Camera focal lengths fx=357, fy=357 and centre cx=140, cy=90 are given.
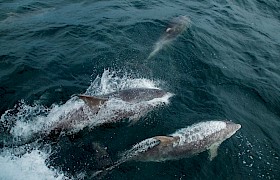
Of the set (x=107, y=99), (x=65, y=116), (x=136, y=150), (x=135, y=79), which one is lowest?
(x=136, y=150)

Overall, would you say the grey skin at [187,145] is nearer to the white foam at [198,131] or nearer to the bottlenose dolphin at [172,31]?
the white foam at [198,131]

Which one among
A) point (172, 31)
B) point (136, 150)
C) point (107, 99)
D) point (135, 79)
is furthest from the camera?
point (172, 31)

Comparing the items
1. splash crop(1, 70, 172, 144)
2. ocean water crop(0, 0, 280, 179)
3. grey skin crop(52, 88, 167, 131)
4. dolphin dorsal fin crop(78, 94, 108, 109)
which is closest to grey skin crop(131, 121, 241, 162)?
ocean water crop(0, 0, 280, 179)

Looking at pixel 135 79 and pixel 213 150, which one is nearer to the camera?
pixel 213 150

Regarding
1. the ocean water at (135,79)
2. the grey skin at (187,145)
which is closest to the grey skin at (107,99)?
the ocean water at (135,79)

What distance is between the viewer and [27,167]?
29.8 feet

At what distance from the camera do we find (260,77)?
14422mm

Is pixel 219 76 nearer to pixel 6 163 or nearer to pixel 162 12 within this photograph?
pixel 162 12

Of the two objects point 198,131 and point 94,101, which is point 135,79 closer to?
point 94,101

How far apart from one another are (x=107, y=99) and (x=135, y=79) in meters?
2.44

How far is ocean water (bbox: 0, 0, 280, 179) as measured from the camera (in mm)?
9688

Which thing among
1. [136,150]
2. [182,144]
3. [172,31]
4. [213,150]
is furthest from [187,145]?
[172,31]

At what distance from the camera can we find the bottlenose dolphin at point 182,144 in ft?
31.8

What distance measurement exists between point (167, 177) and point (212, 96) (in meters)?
4.26
